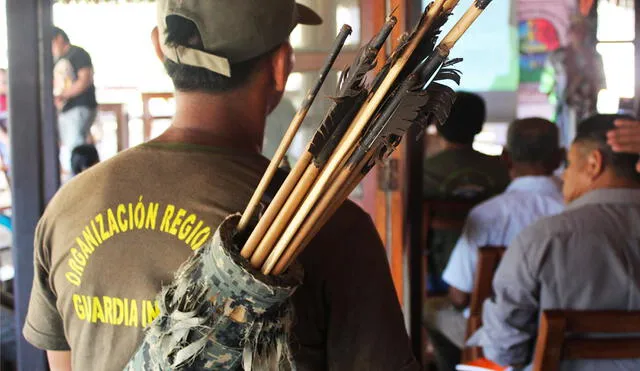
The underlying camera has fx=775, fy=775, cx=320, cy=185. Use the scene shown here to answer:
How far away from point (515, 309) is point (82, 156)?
3.60 ft

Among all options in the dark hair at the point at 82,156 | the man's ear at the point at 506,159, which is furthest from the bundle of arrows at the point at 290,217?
the man's ear at the point at 506,159

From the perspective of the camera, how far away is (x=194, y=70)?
93cm

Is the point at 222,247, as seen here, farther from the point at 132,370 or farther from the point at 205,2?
the point at 205,2

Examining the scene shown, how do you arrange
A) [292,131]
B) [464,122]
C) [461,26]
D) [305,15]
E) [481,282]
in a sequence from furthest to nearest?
1. [464,122]
2. [481,282]
3. [305,15]
4. [292,131]
5. [461,26]

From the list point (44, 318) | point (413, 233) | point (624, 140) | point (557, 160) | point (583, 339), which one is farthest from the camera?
point (557, 160)

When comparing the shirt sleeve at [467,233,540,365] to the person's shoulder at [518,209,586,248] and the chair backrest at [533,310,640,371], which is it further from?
the chair backrest at [533,310,640,371]

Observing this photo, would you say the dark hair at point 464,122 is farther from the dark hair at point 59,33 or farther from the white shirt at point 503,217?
the dark hair at point 59,33

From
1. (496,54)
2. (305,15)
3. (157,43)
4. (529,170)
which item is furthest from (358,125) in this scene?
(496,54)

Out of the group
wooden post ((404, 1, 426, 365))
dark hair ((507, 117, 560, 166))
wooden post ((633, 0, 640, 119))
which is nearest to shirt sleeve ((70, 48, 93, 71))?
wooden post ((404, 1, 426, 365))

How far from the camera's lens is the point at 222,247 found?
0.76 metres

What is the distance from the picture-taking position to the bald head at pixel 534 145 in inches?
104

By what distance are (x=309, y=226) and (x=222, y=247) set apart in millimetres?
89

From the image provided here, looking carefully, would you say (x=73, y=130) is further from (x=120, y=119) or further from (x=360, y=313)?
(x=360, y=313)

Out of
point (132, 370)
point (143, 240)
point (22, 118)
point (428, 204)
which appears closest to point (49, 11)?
point (22, 118)
